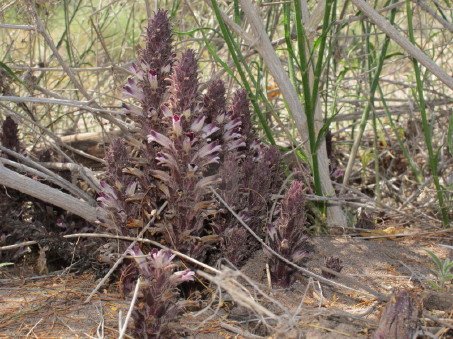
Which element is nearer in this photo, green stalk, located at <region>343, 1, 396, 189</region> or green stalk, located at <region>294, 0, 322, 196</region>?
green stalk, located at <region>294, 0, 322, 196</region>

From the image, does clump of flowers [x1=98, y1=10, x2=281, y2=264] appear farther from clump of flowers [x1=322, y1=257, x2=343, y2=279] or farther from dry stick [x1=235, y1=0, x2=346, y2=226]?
dry stick [x1=235, y1=0, x2=346, y2=226]

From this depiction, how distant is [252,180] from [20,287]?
1194mm

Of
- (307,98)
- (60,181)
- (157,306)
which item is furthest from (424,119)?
(60,181)

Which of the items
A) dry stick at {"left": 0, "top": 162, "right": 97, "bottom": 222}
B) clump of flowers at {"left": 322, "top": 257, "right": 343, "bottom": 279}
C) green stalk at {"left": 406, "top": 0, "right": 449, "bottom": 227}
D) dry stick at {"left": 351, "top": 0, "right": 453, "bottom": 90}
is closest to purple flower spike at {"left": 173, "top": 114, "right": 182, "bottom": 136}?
dry stick at {"left": 0, "top": 162, "right": 97, "bottom": 222}

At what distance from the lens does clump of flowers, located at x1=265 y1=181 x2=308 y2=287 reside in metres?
2.29

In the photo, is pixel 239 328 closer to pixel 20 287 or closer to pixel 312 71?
pixel 20 287

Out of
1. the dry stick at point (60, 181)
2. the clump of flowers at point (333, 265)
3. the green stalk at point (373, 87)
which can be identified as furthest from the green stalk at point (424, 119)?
the dry stick at point (60, 181)

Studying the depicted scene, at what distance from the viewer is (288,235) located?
7.66ft

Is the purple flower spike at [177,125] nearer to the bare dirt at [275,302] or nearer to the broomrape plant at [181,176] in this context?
the broomrape plant at [181,176]

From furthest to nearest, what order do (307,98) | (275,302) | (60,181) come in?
1. (60,181)
2. (307,98)
3. (275,302)

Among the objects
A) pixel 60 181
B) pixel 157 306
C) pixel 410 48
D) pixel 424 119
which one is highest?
pixel 410 48

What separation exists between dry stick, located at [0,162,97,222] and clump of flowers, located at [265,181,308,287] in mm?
910

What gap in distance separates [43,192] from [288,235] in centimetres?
120

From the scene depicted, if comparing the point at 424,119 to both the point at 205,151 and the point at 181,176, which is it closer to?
the point at 205,151
